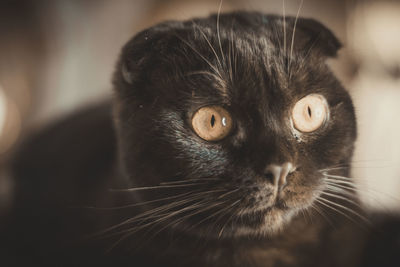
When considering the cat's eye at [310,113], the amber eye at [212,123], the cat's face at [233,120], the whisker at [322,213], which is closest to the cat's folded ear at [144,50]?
the cat's face at [233,120]

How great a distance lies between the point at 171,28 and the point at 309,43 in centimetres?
23

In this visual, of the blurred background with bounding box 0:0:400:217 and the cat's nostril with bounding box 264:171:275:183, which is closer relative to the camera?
the cat's nostril with bounding box 264:171:275:183

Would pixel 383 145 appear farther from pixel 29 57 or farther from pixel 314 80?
pixel 29 57

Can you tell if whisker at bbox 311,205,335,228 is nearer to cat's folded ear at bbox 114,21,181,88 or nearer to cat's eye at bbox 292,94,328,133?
cat's eye at bbox 292,94,328,133

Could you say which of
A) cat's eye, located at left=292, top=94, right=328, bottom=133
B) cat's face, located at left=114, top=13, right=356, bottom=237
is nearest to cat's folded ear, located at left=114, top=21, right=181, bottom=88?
cat's face, located at left=114, top=13, right=356, bottom=237

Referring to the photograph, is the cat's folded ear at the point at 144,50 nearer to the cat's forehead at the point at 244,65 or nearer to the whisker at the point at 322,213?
the cat's forehead at the point at 244,65

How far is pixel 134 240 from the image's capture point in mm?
673

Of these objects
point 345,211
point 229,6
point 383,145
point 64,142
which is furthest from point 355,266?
point 64,142

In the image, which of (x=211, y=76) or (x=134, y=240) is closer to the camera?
(x=211, y=76)

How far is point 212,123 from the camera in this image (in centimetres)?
56

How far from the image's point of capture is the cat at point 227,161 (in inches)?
21.5

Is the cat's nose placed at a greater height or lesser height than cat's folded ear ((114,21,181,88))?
lesser

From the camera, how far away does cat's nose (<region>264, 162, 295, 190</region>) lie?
0.51 metres

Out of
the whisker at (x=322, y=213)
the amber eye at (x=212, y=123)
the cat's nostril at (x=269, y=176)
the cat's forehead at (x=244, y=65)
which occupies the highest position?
the cat's forehead at (x=244, y=65)
